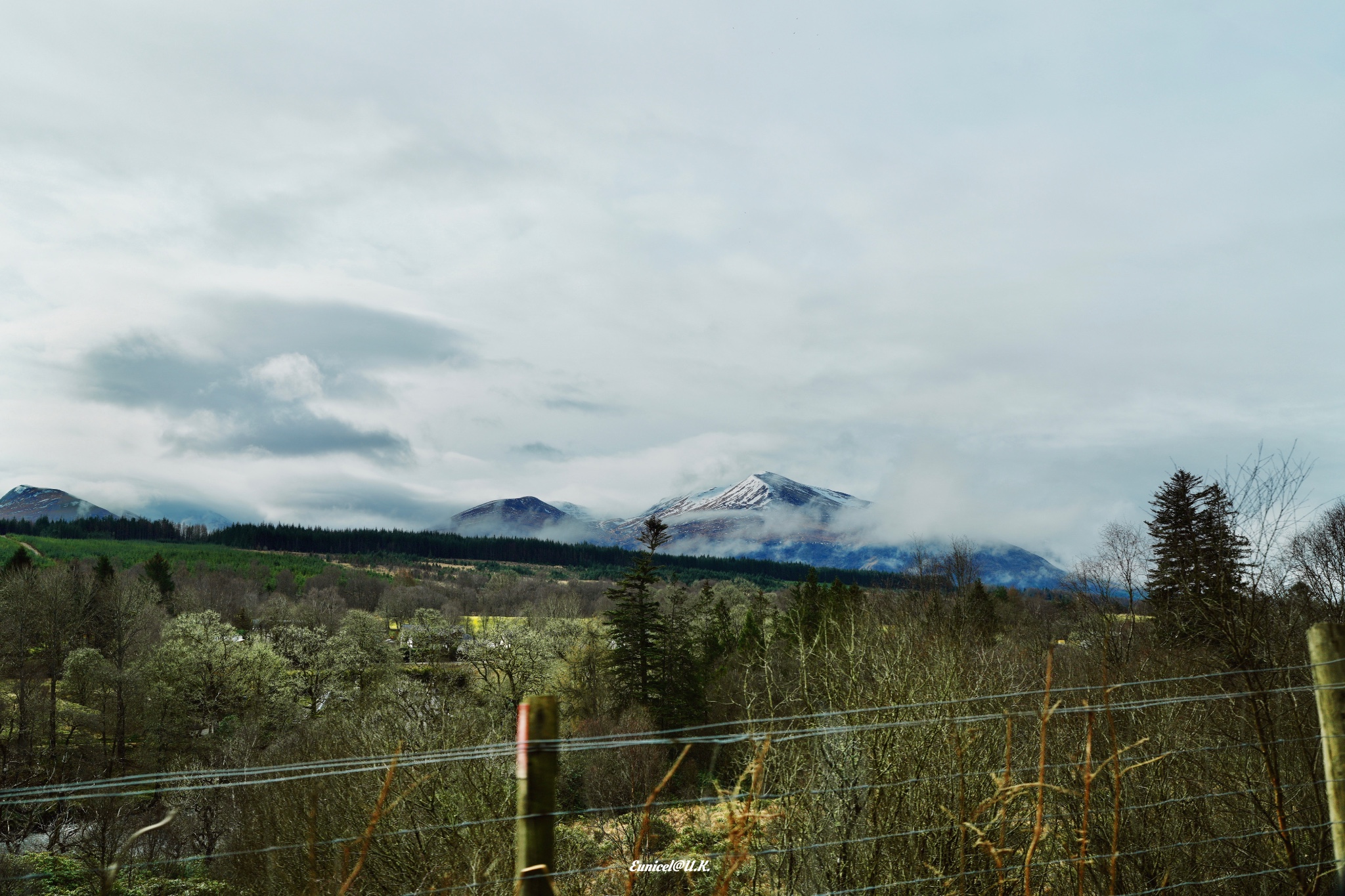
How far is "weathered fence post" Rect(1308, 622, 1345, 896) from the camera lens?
4.28 meters

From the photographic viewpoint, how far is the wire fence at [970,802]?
3.58m

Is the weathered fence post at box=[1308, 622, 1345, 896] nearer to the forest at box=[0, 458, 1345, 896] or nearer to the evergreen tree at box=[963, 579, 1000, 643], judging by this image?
the forest at box=[0, 458, 1345, 896]

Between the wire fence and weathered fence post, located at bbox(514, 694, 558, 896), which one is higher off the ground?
weathered fence post, located at bbox(514, 694, 558, 896)

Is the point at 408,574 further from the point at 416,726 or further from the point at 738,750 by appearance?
the point at 738,750

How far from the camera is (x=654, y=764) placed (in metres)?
33.0

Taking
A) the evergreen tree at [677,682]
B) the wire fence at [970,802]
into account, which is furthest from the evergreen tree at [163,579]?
the wire fence at [970,802]

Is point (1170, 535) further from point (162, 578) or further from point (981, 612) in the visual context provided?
point (162, 578)

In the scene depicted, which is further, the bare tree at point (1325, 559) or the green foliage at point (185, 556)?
the green foliage at point (185, 556)

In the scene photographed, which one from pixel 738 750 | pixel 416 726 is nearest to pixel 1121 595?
pixel 738 750

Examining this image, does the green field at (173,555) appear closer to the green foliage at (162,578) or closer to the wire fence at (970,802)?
the green foliage at (162,578)

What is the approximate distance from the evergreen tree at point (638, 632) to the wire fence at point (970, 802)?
24.4 m

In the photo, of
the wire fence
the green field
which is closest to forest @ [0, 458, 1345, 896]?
the wire fence

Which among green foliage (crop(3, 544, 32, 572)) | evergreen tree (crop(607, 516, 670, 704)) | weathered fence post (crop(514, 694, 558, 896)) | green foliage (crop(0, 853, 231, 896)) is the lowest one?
green foliage (crop(0, 853, 231, 896))

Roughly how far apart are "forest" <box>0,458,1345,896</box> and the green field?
52536 millimetres
